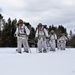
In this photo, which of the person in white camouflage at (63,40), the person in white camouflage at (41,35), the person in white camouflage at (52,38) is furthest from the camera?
the person in white camouflage at (63,40)

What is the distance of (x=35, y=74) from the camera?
6230mm

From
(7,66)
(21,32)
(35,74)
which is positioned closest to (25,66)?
(7,66)

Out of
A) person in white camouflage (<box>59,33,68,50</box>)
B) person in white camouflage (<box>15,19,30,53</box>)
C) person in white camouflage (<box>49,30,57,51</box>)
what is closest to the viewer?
person in white camouflage (<box>15,19,30,53</box>)

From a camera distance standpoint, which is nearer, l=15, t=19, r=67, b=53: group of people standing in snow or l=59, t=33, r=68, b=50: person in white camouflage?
l=15, t=19, r=67, b=53: group of people standing in snow

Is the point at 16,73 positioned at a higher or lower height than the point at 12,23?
lower

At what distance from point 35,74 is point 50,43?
1414 centimetres

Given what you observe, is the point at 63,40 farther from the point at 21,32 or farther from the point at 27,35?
the point at 21,32

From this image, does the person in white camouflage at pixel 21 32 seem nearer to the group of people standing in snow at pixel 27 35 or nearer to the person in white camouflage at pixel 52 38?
the group of people standing in snow at pixel 27 35

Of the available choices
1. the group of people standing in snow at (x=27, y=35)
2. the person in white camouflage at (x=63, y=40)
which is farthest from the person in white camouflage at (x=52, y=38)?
the group of people standing in snow at (x=27, y=35)

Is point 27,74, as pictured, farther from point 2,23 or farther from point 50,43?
point 2,23

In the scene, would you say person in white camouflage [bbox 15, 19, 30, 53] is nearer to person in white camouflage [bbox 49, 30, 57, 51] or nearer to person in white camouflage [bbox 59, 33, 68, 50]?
person in white camouflage [bbox 49, 30, 57, 51]

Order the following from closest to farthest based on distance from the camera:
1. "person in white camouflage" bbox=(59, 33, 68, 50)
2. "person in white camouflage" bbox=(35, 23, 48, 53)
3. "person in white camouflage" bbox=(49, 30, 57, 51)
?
1. "person in white camouflage" bbox=(35, 23, 48, 53)
2. "person in white camouflage" bbox=(49, 30, 57, 51)
3. "person in white camouflage" bbox=(59, 33, 68, 50)

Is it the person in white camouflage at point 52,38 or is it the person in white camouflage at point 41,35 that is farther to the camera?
the person in white camouflage at point 52,38

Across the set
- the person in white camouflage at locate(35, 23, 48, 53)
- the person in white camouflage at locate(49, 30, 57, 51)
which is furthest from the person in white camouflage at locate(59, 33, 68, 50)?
the person in white camouflage at locate(35, 23, 48, 53)
